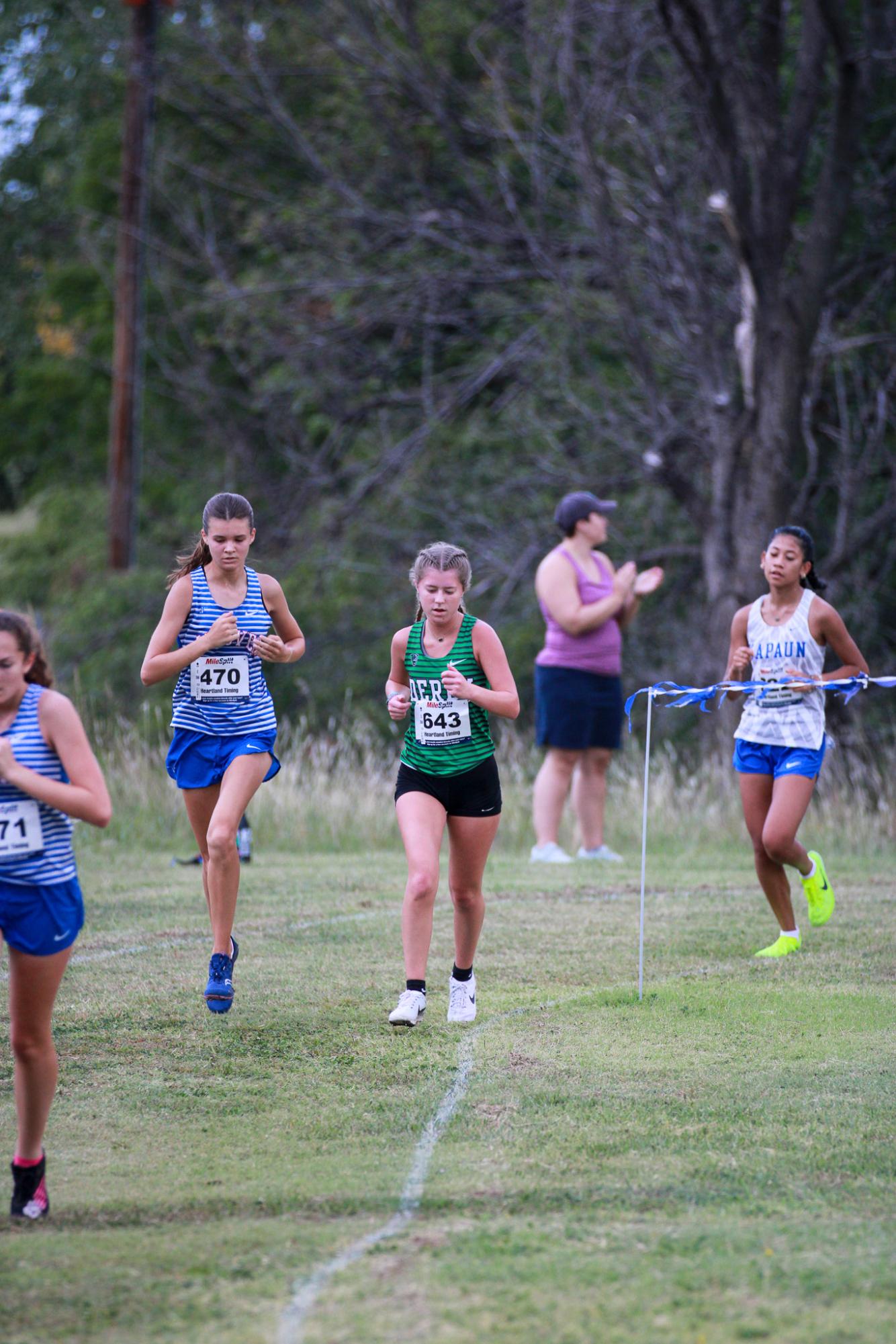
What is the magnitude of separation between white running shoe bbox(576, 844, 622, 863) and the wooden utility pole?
12.3 meters

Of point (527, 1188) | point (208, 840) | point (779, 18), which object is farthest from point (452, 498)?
point (527, 1188)

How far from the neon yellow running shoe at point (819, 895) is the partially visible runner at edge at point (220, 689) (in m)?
2.84

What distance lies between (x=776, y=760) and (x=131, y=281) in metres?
15.7

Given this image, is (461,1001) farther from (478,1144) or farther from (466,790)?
(478,1144)

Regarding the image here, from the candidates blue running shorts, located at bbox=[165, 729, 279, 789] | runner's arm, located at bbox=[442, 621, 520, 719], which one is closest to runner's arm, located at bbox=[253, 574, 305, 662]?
blue running shorts, located at bbox=[165, 729, 279, 789]

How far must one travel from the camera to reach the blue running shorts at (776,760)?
23.4 feet

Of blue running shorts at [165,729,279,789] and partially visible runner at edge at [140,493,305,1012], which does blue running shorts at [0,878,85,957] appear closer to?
partially visible runner at edge at [140,493,305,1012]

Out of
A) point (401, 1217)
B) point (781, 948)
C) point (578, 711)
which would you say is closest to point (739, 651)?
point (781, 948)

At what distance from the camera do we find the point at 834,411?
57.0 ft

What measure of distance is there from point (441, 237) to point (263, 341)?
315 cm

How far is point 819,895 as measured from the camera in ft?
24.9

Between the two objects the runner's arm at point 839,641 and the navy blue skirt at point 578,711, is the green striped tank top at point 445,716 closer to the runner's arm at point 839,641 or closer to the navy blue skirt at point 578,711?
the runner's arm at point 839,641

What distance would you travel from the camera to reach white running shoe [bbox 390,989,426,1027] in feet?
19.4

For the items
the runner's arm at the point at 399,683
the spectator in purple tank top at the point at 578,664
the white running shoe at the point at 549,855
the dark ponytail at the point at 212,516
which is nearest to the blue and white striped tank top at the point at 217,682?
the dark ponytail at the point at 212,516
